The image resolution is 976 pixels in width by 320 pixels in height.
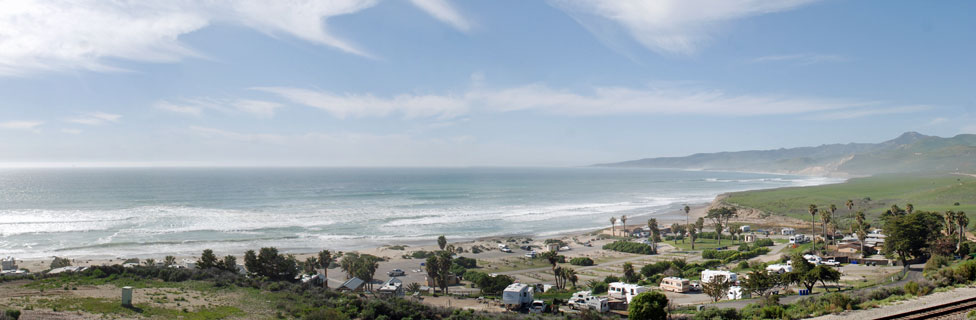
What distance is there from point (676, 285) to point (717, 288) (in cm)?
415

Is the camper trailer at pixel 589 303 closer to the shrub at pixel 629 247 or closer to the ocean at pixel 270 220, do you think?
the shrub at pixel 629 247

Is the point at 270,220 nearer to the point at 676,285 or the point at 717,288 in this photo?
the point at 676,285

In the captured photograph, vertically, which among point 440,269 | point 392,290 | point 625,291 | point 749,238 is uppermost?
point 440,269

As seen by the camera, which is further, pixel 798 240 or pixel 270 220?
pixel 270 220

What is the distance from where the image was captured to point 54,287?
801 inches

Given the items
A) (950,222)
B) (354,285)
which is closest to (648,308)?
(354,285)

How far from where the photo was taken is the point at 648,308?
19.8m

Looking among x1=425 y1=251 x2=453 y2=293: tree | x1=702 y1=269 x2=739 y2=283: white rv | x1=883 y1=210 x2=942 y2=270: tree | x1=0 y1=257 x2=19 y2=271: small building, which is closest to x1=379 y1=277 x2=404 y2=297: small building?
x1=425 y1=251 x2=453 y2=293: tree

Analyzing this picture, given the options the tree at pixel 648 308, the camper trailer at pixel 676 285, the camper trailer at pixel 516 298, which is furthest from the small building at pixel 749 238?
the tree at pixel 648 308

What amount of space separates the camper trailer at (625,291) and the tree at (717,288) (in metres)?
3.35

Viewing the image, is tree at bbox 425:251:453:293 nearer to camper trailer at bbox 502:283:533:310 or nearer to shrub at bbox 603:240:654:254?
camper trailer at bbox 502:283:533:310

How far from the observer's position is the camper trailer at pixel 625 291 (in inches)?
1094

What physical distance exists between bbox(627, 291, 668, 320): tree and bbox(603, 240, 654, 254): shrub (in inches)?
1188

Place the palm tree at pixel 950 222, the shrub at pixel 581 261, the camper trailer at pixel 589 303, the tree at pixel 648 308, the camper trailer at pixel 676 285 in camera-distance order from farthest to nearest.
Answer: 1. the shrub at pixel 581 261
2. the palm tree at pixel 950 222
3. the camper trailer at pixel 676 285
4. the camper trailer at pixel 589 303
5. the tree at pixel 648 308
